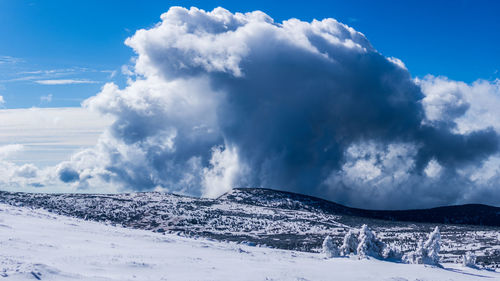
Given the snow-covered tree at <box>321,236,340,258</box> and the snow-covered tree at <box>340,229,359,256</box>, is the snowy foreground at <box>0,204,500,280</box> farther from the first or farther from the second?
the snow-covered tree at <box>340,229,359,256</box>

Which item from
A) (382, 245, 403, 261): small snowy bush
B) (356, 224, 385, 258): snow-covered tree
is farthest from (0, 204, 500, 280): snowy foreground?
(382, 245, 403, 261): small snowy bush

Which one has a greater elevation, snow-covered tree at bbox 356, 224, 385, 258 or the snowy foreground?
snow-covered tree at bbox 356, 224, 385, 258

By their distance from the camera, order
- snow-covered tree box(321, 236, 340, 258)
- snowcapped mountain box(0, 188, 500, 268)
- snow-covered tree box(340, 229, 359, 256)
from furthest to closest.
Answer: snowcapped mountain box(0, 188, 500, 268) < snow-covered tree box(340, 229, 359, 256) < snow-covered tree box(321, 236, 340, 258)

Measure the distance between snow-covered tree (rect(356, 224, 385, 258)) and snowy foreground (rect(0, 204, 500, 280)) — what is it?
3.90 m

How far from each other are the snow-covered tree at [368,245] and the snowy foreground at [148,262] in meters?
3.90

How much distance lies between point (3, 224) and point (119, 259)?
23266mm

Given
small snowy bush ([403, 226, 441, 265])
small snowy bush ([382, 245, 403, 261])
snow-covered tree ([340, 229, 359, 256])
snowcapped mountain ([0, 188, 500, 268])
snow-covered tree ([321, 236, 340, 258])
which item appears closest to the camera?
small snowy bush ([403, 226, 441, 265])

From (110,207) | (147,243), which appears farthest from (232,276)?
(110,207)

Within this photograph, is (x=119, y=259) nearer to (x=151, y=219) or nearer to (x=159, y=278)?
(x=159, y=278)

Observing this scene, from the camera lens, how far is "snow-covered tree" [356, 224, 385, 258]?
6159cm

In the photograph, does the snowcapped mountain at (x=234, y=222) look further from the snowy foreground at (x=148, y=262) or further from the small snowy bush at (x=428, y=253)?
the snowy foreground at (x=148, y=262)

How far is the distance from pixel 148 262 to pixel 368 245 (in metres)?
34.4

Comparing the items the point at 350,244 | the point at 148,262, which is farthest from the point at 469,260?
the point at 148,262

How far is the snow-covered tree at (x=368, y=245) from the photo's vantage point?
61.6 m
